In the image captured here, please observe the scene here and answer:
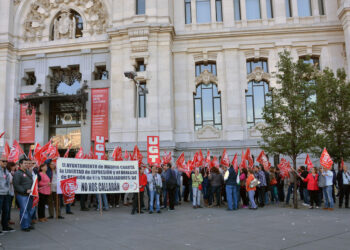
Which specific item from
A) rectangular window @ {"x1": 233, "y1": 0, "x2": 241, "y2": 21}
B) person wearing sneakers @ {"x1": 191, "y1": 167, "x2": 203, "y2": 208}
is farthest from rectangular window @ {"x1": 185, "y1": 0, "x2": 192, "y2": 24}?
person wearing sneakers @ {"x1": 191, "y1": 167, "x2": 203, "y2": 208}

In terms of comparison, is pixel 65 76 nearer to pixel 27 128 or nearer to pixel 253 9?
pixel 27 128

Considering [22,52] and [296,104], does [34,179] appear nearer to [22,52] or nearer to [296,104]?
[296,104]

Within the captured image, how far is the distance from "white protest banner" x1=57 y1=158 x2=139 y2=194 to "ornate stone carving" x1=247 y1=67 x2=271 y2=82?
1547 cm

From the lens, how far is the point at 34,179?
9.27 meters

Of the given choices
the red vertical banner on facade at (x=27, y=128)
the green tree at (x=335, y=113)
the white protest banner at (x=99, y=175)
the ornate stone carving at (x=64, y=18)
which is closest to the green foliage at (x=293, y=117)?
the green tree at (x=335, y=113)

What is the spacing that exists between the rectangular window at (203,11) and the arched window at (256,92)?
18.1 ft

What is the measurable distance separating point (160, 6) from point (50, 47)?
10252 millimetres

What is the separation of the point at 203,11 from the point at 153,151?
14.9 m

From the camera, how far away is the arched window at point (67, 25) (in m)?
26.8

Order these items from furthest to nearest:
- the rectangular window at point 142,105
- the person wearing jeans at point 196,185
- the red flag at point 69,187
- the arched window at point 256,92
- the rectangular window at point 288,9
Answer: the rectangular window at point 288,9, the arched window at point 256,92, the rectangular window at point 142,105, the person wearing jeans at point 196,185, the red flag at point 69,187

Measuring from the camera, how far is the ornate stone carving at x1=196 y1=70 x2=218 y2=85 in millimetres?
24909

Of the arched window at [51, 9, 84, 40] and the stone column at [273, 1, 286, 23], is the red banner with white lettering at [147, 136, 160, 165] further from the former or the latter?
the stone column at [273, 1, 286, 23]

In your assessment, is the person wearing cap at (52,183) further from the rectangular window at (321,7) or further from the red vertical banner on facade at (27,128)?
the rectangular window at (321,7)

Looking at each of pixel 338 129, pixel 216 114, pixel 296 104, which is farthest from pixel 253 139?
pixel 296 104
